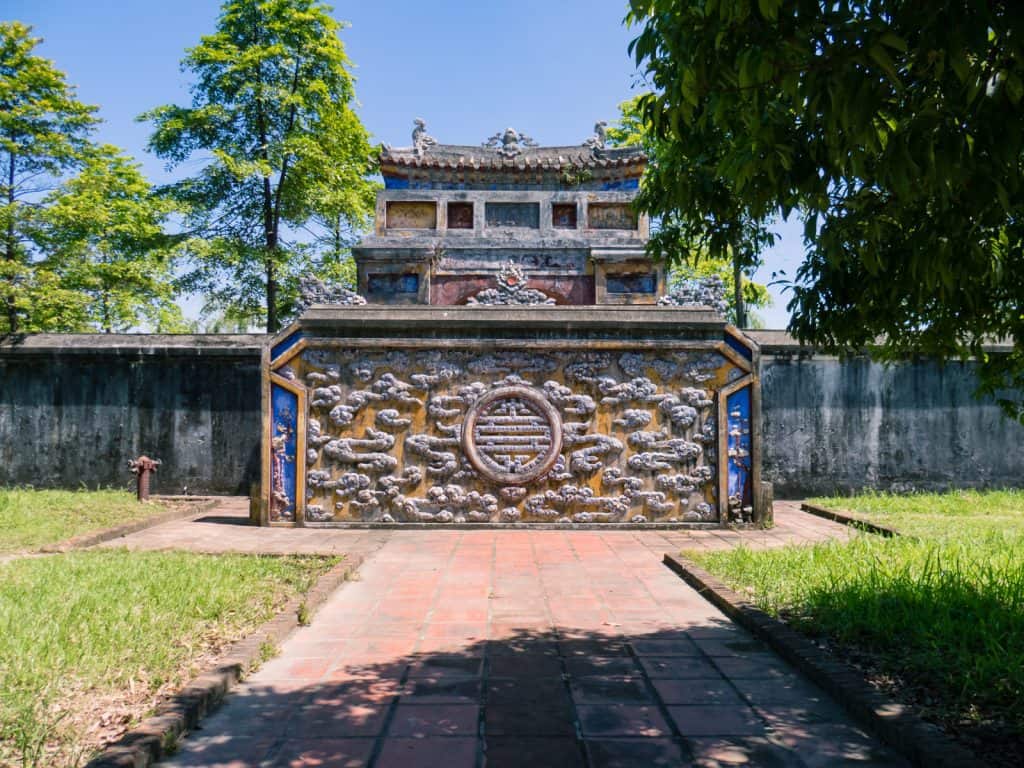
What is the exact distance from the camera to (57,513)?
32.4ft

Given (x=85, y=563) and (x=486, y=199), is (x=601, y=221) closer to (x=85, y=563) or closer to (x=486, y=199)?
(x=486, y=199)

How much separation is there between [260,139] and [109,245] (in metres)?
4.86

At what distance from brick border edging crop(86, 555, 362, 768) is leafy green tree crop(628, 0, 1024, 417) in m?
3.29

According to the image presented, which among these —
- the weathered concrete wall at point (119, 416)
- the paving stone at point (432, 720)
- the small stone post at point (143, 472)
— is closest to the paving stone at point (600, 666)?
the paving stone at point (432, 720)

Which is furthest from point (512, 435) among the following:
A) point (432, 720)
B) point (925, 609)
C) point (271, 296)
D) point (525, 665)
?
point (271, 296)

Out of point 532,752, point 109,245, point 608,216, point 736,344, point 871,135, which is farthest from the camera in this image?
point 109,245

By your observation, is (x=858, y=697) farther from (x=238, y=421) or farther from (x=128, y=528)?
(x=238, y=421)

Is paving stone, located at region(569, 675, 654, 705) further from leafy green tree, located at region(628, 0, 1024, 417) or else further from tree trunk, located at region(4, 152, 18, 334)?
tree trunk, located at region(4, 152, 18, 334)

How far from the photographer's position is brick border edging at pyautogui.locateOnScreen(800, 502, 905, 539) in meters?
8.41

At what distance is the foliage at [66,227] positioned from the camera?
17.2 metres

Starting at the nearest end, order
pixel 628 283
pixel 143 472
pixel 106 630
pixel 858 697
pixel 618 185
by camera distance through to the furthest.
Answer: pixel 858 697, pixel 106 630, pixel 143 472, pixel 628 283, pixel 618 185

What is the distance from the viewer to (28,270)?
1655cm

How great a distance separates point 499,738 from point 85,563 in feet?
16.0

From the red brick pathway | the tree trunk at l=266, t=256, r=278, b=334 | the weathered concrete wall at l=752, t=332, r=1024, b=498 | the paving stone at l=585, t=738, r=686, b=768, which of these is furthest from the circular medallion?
the tree trunk at l=266, t=256, r=278, b=334
